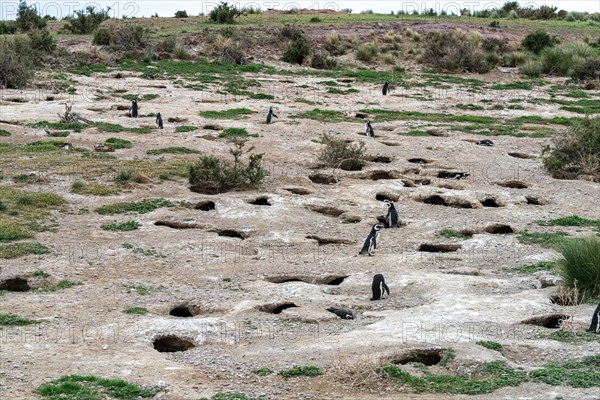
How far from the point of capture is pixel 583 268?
13.6 meters

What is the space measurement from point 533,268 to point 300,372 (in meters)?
6.38

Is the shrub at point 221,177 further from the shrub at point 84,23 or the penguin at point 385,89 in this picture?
the shrub at point 84,23

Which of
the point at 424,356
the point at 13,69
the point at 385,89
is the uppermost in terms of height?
the point at 13,69

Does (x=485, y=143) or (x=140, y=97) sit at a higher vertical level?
(x=140, y=97)

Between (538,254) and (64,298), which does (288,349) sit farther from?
(538,254)

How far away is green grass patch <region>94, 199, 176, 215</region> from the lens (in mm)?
18469

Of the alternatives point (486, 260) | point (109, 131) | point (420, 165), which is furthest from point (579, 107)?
point (486, 260)

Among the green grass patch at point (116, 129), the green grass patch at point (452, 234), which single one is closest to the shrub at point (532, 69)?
the green grass patch at point (116, 129)

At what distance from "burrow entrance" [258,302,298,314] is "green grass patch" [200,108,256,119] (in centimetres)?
1575

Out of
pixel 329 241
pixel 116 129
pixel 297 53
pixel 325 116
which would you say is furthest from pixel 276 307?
pixel 297 53

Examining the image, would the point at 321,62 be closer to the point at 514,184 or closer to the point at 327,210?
the point at 514,184

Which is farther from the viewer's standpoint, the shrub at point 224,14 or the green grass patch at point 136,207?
the shrub at point 224,14

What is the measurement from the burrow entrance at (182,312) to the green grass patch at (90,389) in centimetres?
345

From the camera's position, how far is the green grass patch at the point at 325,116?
2914 centimetres
